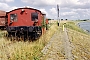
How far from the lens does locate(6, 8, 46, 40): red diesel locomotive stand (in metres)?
15.3

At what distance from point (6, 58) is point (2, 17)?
57.0 ft

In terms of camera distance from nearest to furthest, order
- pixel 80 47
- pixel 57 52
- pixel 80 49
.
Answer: pixel 57 52 → pixel 80 49 → pixel 80 47

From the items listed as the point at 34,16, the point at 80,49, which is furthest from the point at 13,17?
the point at 80,49

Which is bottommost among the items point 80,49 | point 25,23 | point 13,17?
point 80,49

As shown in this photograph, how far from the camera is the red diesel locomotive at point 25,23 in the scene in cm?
1528

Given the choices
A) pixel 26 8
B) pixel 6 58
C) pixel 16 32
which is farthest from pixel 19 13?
pixel 6 58

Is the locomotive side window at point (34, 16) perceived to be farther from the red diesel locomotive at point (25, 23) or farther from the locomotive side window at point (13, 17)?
→ the locomotive side window at point (13, 17)

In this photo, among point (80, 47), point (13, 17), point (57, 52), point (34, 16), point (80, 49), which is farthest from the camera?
point (13, 17)

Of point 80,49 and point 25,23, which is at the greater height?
point 25,23

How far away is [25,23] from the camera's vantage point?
52.7 ft

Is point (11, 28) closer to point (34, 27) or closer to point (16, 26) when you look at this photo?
point (16, 26)

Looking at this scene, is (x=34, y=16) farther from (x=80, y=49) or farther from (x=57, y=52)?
(x=57, y=52)

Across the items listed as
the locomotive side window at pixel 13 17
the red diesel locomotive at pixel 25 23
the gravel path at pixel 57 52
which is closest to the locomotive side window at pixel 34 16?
the red diesel locomotive at pixel 25 23

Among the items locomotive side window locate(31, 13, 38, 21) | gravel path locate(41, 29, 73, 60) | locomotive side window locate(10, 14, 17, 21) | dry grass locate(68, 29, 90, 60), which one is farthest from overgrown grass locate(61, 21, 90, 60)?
locomotive side window locate(10, 14, 17, 21)
